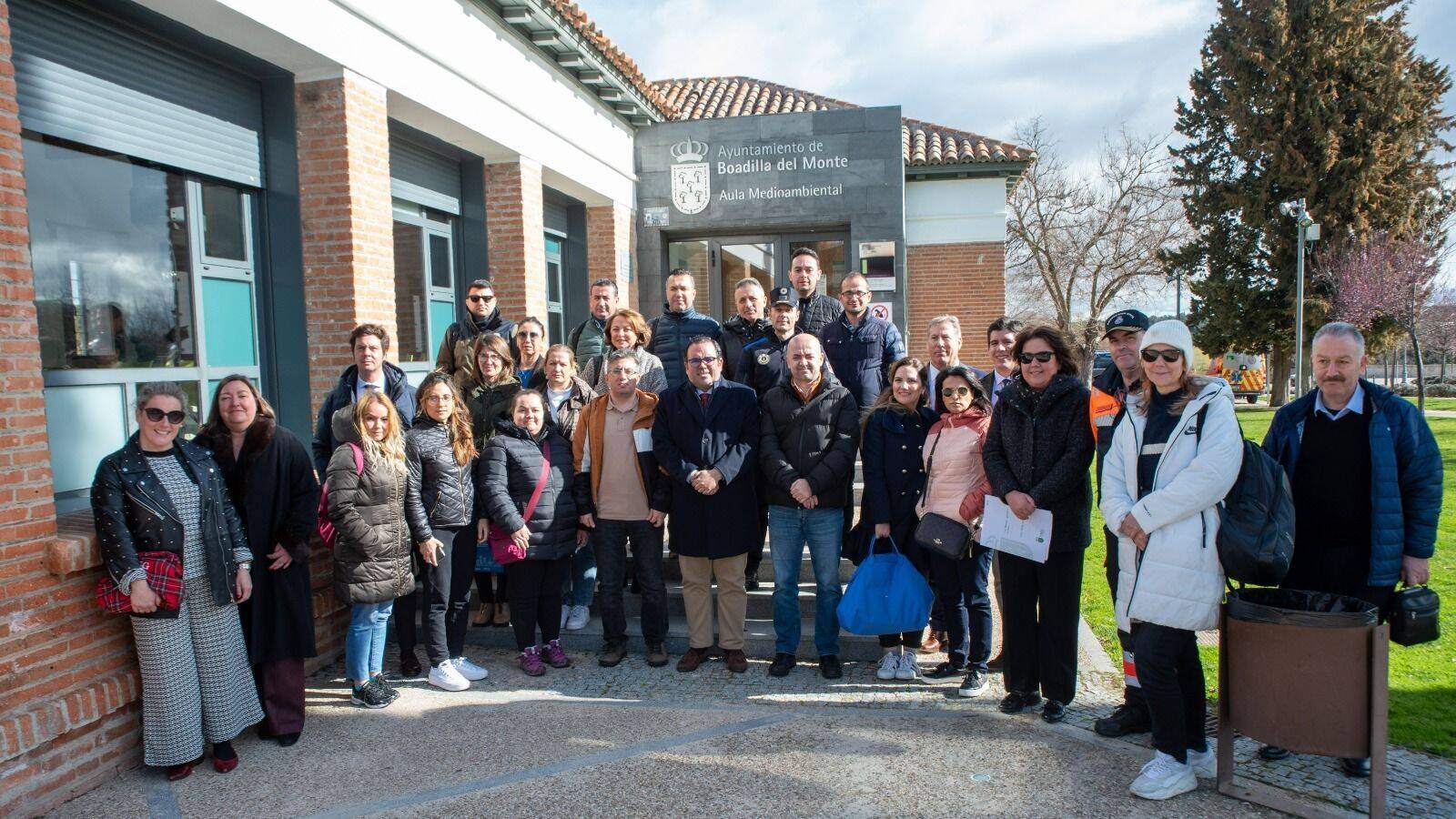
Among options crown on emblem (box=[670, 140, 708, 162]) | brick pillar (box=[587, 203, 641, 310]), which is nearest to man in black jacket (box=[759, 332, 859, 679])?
brick pillar (box=[587, 203, 641, 310])

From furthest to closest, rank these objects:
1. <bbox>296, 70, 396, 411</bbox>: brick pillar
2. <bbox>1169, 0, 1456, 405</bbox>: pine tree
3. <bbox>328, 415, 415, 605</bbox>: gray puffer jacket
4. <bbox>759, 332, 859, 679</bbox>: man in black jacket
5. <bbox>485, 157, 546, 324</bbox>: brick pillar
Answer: <bbox>1169, 0, 1456, 405</bbox>: pine tree < <bbox>485, 157, 546, 324</bbox>: brick pillar < <bbox>296, 70, 396, 411</bbox>: brick pillar < <bbox>759, 332, 859, 679</bbox>: man in black jacket < <bbox>328, 415, 415, 605</bbox>: gray puffer jacket

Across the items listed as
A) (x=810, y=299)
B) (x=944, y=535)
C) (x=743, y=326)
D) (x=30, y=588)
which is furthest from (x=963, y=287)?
(x=30, y=588)

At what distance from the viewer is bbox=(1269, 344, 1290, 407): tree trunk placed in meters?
27.1

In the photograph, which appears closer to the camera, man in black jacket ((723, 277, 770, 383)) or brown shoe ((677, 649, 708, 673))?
brown shoe ((677, 649, 708, 673))

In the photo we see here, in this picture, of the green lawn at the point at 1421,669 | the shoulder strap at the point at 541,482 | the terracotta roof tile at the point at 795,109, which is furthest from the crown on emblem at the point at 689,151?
the shoulder strap at the point at 541,482

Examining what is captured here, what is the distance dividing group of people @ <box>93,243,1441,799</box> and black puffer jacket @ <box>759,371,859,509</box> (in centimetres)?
2

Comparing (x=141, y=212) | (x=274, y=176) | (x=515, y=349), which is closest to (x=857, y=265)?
(x=515, y=349)

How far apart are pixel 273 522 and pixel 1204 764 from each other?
4506 mm

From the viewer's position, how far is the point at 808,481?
4.84 metres

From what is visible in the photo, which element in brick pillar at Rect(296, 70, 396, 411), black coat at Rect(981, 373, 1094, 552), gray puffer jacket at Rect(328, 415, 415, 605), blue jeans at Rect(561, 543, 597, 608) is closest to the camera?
black coat at Rect(981, 373, 1094, 552)

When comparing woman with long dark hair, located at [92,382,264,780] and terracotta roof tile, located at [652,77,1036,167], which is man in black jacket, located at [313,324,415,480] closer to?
woman with long dark hair, located at [92,382,264,780]

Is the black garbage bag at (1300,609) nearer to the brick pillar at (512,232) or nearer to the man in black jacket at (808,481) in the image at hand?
the man in black jacket at (808,481)

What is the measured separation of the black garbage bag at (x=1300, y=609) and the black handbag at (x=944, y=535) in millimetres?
1297

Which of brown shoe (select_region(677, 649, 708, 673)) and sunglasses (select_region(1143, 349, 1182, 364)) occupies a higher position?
sunglasses (select_region(1143, 349, 1182, 364))
